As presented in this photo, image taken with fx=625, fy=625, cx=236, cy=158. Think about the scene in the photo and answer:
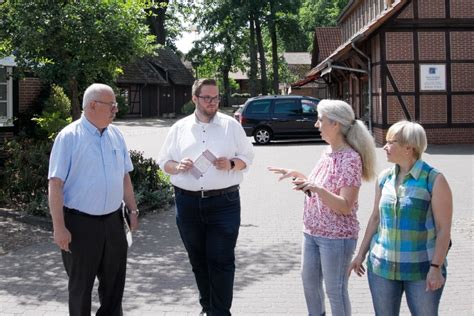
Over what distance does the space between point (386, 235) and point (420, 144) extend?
1.82 feet

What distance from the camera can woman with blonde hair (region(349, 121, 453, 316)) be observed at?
3438 mm

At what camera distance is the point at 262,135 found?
74.2 feet

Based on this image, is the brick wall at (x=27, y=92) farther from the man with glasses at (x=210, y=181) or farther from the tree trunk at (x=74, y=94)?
the man with glasses at (x=210, y=181)

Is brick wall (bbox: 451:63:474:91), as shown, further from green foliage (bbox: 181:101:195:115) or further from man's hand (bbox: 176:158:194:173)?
green foliage (bbox: 181:101:195:115)

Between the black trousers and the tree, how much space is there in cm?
643

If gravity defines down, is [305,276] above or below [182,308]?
above

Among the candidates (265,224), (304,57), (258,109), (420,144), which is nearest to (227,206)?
(420,144)

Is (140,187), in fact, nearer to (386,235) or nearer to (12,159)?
(12,159)

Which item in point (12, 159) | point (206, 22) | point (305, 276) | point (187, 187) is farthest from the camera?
point (206, 22)

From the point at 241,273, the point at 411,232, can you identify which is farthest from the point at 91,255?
the point at 241,273

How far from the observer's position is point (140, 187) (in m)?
10.2

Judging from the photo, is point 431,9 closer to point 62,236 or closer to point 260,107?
point 260,107

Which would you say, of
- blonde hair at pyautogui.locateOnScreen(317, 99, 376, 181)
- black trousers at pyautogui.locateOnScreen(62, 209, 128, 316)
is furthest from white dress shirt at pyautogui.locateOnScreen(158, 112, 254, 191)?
blonde hair at pyautogui.locateOnScreen(317, 99, 376, 181)

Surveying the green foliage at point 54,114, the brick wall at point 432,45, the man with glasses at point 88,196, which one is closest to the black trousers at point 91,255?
the man with glasses at point 88,196
